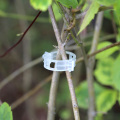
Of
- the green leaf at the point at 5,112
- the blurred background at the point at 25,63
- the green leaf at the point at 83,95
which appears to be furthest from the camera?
the blurred background at the point at 25,63

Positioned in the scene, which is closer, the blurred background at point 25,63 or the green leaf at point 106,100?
the green leaf at point 106,100

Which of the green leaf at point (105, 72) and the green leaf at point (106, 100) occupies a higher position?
the green leaf at point (105, 72)

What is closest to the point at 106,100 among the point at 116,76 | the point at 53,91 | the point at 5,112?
the point at 116,76

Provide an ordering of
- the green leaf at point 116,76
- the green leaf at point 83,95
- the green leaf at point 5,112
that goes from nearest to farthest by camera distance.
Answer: the green leaf at point 5,112 < the green leaf at point 116,76 < the green leaf at point 83,95

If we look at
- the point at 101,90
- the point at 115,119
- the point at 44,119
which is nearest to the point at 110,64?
the point at 101,90

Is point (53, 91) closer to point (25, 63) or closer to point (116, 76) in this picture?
point (116, 76)

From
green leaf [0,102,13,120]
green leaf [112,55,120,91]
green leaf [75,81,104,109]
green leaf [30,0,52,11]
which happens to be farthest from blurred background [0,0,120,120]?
green leaf [30,0,52,11]

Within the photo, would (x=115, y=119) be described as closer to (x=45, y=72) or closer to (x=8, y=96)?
(x=45, y=72)

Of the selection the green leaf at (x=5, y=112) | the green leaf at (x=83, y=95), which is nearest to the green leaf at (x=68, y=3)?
the green leaf at (x=5, y=112)

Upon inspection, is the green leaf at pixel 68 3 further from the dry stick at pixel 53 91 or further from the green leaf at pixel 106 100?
the green leaf at pixel 106 100
